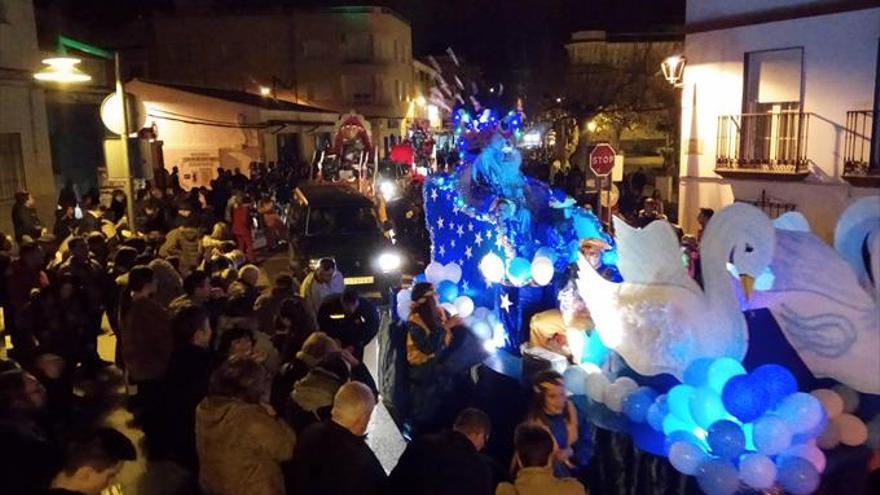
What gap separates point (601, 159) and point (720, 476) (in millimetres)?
8750

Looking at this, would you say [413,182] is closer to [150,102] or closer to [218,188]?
[218,188]

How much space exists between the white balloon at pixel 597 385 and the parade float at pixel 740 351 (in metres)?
0.01

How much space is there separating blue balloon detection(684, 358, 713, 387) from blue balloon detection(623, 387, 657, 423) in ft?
1.07

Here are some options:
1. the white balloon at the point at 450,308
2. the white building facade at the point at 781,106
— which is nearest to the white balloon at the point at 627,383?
the white balloon at the point at 450,308

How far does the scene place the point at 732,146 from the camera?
50.1 ft

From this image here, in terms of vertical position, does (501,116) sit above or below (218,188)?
above

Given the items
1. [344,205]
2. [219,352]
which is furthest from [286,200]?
[219,352]

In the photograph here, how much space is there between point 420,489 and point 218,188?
1613 cm

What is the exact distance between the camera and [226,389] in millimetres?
4742

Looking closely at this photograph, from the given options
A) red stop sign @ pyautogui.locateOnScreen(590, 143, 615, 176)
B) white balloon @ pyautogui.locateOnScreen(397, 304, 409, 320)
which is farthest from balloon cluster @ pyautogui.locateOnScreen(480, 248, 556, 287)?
red stop sign @ pyautogui.locateOnScreen(590, 143, 615, 176)

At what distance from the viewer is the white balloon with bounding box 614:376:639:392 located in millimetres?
5647

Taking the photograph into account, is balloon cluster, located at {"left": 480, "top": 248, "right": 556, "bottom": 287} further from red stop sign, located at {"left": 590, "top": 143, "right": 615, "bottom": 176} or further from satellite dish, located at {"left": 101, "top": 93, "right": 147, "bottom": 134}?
satellite dish, located at {"left": 101, "top": 93, "right": 147, "bottom": 134}

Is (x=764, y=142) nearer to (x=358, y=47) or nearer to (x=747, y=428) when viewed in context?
(x=747, y=428)

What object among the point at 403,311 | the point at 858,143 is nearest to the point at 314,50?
the point at 858,143
